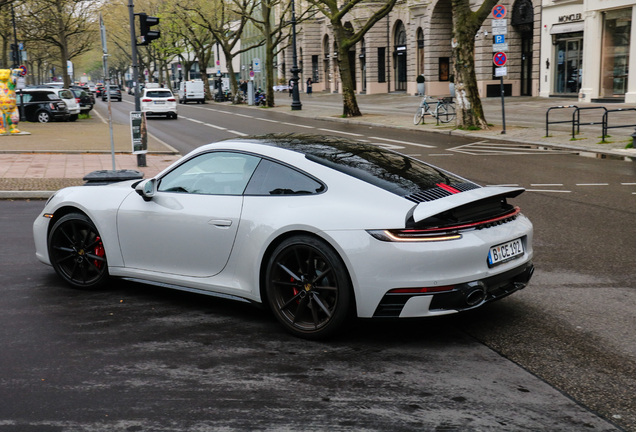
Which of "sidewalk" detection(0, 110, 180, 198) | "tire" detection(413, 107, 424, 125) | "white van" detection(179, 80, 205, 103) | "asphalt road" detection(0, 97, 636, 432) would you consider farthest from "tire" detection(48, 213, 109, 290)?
"white van" detection(179, 80, 205, 103)

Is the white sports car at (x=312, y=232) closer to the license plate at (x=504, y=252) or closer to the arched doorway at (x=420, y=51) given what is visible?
the license plate at (x=504, y=252)

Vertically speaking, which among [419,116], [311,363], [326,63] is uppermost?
[326,63]

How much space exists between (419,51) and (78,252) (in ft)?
156

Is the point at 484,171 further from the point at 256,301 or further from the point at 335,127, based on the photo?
the point at 335,127

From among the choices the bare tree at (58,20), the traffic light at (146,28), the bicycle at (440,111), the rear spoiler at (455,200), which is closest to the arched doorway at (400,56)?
the bare tree at (58,20)

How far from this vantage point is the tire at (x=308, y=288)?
4424 mm

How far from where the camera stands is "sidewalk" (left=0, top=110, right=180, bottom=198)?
12.5 m

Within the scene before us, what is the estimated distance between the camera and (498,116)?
29.0 m

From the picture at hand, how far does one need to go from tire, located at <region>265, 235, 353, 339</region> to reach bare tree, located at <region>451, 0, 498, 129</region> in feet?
61.1

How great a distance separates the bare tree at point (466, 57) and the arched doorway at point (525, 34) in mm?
19564

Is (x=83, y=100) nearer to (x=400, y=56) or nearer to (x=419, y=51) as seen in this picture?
(x=419, y=51)

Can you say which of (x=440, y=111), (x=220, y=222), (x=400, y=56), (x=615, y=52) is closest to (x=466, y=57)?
(x=440, y=111)

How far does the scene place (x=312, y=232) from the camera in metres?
4.51

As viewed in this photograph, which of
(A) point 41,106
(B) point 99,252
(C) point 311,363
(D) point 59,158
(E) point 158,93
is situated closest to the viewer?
(C) point 311,363
